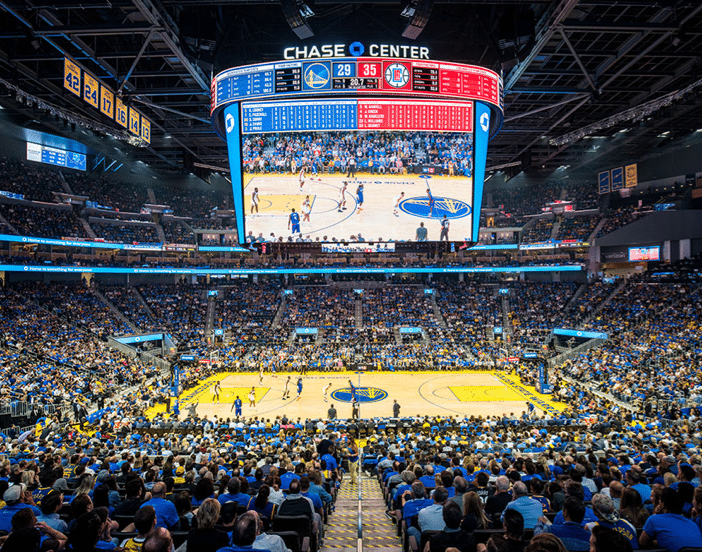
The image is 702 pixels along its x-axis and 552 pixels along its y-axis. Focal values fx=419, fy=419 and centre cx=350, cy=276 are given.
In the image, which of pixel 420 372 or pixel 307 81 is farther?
pixel 420 372

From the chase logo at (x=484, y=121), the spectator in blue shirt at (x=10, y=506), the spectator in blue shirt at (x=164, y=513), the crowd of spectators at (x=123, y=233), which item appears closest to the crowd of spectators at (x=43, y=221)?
the crowd of spectators at (x=123, y=233)

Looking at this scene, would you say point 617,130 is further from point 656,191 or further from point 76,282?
point 76,282

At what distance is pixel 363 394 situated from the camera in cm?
2712

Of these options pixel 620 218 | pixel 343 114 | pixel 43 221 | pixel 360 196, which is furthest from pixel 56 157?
pixel 620 218

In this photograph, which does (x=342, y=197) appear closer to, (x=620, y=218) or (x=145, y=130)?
(x=145, y=130)

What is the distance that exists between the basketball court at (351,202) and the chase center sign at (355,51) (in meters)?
4.99

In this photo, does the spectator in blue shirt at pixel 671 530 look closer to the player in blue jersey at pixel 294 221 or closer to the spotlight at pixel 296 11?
the player in blue jersey at pixel 294 221

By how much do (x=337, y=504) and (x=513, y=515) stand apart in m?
7.10

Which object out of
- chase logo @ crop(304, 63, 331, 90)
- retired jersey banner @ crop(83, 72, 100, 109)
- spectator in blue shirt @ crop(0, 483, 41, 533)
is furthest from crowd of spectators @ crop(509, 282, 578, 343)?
spectator in blue shirt @ crop(0, 483, 41, 533)

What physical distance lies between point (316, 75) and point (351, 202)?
5.58 m

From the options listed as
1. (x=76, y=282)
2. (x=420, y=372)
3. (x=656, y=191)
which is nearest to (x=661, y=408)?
(x=420, y=372)

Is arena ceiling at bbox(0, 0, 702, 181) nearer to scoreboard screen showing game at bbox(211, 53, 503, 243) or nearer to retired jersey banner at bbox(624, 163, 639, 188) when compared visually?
scoreboard screen showing game at bbox(211, 53, 503, 243)

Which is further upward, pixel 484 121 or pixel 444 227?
pixel 484 121

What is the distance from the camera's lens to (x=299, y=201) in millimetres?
19625
